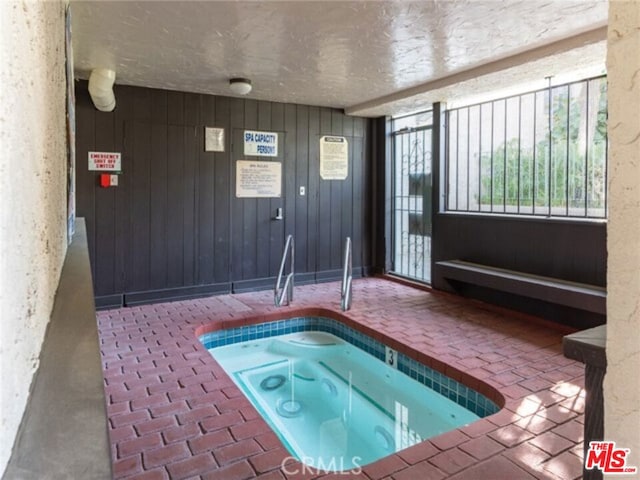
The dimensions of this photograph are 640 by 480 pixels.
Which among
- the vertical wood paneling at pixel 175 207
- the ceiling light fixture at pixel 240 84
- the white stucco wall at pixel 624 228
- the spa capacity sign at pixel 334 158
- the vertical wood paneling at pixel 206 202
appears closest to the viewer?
the white stucco wall at pixel 624 228

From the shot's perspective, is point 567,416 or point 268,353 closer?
point 567,416

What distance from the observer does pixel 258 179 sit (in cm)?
557

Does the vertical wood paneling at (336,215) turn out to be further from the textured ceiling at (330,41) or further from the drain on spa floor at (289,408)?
the drain on spa floor at (289,408)

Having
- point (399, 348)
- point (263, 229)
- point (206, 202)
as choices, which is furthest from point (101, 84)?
point (399, 348)

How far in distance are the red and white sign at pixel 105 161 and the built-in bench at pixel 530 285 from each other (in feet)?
12.2

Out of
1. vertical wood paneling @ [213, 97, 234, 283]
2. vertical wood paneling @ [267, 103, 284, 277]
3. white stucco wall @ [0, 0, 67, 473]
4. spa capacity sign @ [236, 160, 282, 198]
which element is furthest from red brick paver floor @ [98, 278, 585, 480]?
white stucco wall @ [0, 0, 67, 473]

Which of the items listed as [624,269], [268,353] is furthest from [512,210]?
[624,269]

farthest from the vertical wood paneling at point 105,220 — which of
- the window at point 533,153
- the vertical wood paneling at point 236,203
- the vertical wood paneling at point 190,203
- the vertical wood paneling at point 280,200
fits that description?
the window at point 533,153

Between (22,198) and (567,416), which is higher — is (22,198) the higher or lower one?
the higher one

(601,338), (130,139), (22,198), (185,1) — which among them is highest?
(185,1)

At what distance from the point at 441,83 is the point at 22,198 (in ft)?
14.9

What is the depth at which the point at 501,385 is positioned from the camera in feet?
9.29

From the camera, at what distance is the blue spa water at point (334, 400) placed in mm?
2828

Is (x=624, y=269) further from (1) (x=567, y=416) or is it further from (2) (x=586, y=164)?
(2) (x=586, y=164)
